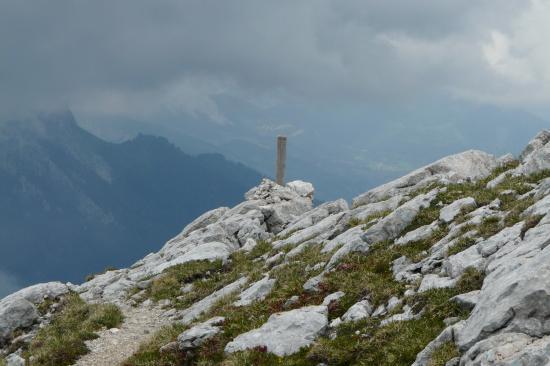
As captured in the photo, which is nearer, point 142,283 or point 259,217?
point 142,283

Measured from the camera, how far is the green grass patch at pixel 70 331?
19.9m

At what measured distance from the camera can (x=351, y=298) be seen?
17328mm

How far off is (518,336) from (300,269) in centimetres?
1315

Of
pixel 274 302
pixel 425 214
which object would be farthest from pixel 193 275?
pixel 425 214

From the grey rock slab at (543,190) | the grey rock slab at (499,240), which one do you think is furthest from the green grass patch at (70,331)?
the grey rock slab at (543,190)

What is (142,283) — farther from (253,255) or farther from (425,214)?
(425,214)

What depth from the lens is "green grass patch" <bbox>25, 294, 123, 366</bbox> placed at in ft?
65.3

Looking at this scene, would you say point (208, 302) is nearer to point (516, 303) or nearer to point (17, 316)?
point (17, 316)

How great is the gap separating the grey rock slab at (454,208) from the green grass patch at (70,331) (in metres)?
15.0

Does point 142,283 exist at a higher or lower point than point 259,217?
lower

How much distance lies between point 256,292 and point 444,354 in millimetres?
11324

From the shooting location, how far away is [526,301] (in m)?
10.9

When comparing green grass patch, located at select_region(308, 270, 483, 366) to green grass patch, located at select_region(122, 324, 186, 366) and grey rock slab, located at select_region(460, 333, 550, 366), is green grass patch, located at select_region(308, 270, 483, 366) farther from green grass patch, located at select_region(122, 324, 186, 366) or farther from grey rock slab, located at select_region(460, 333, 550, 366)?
green grass patch, located at select_region(122, 324, 186, 366)

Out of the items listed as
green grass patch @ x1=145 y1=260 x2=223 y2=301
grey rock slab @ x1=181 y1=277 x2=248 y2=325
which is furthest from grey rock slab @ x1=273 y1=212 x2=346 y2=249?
grey rock slab @ x1=181 y1=277 x2=248 y2=325
